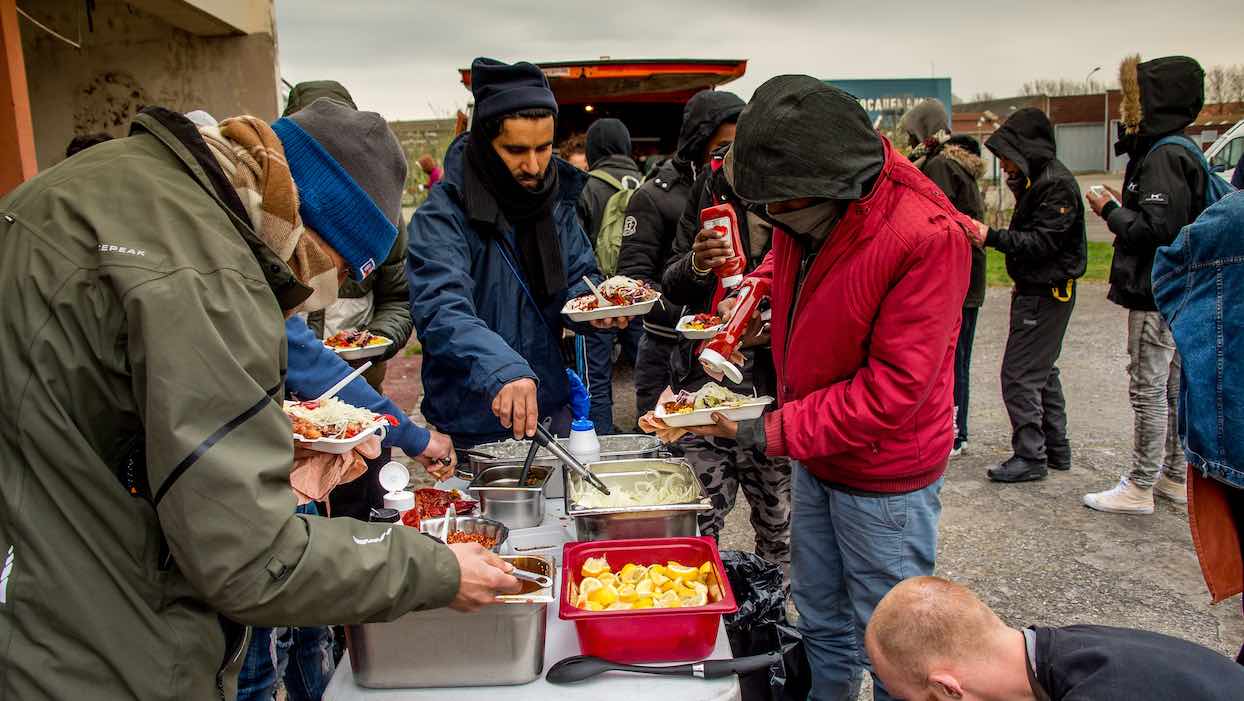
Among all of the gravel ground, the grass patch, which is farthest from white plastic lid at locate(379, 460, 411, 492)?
the grass patch

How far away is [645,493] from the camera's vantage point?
8.26 feet

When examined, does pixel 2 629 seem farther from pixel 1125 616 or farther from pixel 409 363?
pixel 409 363

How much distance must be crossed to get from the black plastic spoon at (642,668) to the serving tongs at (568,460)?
25.7 inches

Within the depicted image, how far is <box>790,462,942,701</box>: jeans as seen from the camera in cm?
232

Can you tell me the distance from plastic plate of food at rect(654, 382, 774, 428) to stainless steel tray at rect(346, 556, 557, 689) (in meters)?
0.81

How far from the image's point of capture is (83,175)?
1.30m

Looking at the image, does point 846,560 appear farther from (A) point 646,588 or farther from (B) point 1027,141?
(B) point 1027,141

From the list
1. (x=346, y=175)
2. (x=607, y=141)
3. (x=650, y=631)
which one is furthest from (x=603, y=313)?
(x=607, y=141)

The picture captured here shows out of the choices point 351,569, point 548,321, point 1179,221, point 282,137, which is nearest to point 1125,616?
point 1179,221

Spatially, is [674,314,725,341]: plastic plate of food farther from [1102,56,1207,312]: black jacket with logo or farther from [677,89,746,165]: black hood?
[1102,56,1207,312]: black jacket with logo

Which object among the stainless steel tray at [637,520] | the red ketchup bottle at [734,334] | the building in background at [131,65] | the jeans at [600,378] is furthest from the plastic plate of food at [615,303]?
the building in background at [131,65]

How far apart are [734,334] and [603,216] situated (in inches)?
141

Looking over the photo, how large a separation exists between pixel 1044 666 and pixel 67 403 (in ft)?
6.11

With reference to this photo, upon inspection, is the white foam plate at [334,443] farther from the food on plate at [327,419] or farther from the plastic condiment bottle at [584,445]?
the plastic condiment bottle at [584,445]
